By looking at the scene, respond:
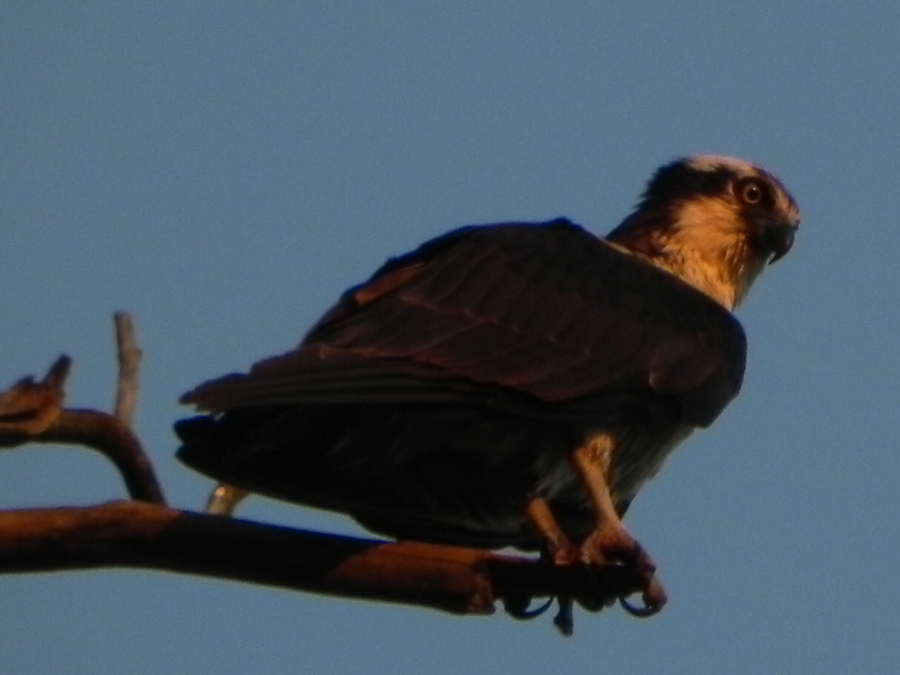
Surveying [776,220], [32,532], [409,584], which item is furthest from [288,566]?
[776,220]

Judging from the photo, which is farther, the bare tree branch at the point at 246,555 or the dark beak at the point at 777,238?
the dark beak at the point at 777,238

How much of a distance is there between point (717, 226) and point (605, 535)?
8.82 feet

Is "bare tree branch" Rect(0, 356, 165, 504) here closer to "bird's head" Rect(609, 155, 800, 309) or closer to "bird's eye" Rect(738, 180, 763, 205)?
"bird's head" Rect(609, 155, 800, 309)

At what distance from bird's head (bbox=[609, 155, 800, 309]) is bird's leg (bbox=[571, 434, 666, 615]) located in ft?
6.22

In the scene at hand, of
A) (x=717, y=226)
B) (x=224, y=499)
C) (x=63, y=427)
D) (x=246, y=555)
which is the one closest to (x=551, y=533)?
(x=224, y=499)

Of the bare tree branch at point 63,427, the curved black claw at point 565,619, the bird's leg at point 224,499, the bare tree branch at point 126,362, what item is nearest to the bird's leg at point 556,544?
the curved black claw at point 565,619

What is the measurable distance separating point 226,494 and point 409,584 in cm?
140

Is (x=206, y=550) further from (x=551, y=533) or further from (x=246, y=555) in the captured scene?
(x=551, y=533)

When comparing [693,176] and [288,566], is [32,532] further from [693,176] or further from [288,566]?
[693,176]

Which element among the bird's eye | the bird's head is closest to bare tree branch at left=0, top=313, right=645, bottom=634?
the bird's head

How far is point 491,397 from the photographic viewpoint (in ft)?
17.4

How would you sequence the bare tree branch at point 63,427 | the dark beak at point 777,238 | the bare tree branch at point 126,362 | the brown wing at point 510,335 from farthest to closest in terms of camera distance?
the dark beak at point 777,238
the bare tree branch at point 126,362
the brown wing at point 510,335
the bare tree branch at point 63,427

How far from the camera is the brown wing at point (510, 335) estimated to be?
502 cm

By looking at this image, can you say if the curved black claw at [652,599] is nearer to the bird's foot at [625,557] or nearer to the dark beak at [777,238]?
the bird's foot at [625,557]
